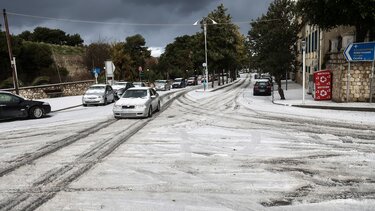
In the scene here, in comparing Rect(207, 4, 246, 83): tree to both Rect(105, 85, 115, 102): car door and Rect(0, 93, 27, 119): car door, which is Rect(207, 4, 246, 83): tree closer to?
Rect(105, 85, 115, 102): car door

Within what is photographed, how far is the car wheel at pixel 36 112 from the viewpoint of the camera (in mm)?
16347

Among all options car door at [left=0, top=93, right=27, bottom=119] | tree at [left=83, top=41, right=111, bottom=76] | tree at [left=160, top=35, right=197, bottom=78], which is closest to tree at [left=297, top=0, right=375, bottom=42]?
car door at [left=0, top=93, right=27, bottom=119]

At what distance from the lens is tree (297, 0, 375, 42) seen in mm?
16125

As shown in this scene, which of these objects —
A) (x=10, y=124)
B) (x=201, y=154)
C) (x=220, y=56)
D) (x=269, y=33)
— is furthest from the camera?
(x=220, y=56)

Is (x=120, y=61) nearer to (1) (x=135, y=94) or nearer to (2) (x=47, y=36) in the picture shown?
(1) (x=135, y=94)

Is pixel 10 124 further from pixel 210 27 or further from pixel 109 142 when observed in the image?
pixel 210 27

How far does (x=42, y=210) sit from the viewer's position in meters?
4.90

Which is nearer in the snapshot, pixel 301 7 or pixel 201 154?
pixel 201 154

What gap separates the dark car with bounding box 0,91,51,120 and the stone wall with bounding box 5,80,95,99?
13328 mm

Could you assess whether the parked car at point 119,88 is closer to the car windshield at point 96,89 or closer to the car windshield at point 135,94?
the car windshield at point 96,89

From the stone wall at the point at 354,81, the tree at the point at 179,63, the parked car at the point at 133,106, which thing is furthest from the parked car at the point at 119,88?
the tree at the point at 179,63

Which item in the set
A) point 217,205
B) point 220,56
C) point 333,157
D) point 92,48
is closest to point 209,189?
point 217,205

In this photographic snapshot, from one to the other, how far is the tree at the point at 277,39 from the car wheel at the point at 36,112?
49.3 feet

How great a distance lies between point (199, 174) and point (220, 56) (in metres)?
35.8
